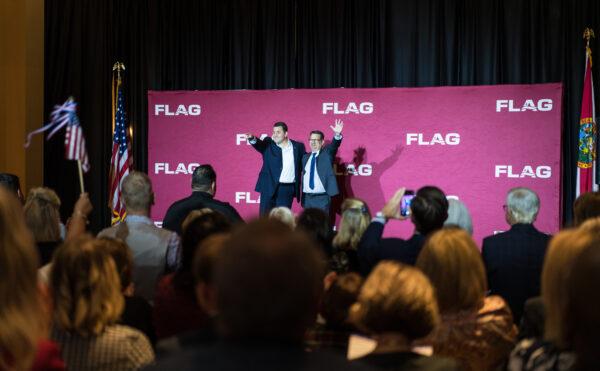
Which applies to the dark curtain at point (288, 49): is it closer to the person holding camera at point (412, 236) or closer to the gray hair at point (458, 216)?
the gray hair at point (458, 216)

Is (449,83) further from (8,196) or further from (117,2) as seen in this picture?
(8,196)

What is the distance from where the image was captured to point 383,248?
11.1 ft

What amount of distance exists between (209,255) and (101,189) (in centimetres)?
860

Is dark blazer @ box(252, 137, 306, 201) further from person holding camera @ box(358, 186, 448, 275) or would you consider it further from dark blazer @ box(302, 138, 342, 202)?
person holding camera @ box(358, 186, 448, 275)

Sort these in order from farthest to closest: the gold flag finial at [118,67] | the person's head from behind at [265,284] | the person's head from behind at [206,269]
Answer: the gold flag finial at [118,67] → the person's head from behind at [206,269] → the person's head from behind at [265,284]

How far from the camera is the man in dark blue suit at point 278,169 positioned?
866 cm

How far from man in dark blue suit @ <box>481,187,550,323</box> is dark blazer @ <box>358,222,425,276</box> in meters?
0.53

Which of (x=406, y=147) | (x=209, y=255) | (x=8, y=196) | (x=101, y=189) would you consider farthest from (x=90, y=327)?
(x=101, y=189)

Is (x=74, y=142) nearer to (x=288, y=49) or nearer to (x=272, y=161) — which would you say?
(x=272, y=161)

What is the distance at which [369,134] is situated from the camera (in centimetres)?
879

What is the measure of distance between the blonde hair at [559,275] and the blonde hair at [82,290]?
1133mm

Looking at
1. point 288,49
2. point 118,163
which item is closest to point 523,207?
point 118,163

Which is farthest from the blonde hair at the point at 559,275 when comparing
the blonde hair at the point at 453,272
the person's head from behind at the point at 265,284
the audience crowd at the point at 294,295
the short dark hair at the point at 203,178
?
the short dark hair at the point at 203,178

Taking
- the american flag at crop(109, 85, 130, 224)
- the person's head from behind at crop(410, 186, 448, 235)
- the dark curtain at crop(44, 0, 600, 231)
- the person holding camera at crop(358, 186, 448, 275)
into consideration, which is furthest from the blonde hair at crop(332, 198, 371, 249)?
the dark curtain at crop(44, 0, 600, 231)
